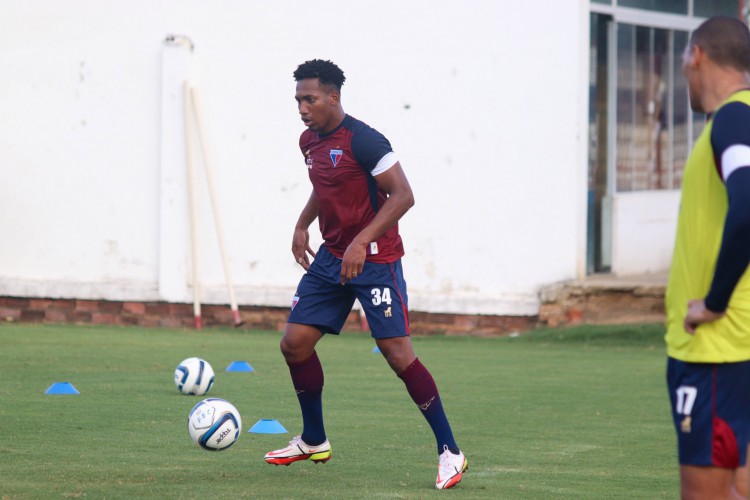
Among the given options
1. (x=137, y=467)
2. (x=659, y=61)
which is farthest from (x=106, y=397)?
(x=659, y=61)

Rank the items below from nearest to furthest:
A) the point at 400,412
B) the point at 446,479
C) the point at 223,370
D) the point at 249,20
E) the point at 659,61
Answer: the point at 446,479 < the point at 400,412 < the point at 223,370 < the point at 249,20 < the point at 659,61

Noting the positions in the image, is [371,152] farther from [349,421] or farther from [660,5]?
[660,5]

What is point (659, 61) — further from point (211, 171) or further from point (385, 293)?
point (385, 293)

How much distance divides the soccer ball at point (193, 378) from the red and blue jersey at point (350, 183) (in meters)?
3.21

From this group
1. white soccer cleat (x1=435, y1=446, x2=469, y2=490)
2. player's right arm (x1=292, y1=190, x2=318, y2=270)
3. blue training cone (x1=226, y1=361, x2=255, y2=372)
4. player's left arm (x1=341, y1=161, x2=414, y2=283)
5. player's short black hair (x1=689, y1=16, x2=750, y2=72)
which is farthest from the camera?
blue training cone (x1=226, y1=361, x2=255, y2=372)

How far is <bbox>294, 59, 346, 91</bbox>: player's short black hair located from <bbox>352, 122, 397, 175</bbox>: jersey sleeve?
0.35m

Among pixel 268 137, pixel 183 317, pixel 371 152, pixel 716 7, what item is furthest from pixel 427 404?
pixel 716 7

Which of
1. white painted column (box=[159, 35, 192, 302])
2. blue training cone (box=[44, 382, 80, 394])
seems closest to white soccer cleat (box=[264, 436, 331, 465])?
blue training cone (box=[44, 382, 80, 394])

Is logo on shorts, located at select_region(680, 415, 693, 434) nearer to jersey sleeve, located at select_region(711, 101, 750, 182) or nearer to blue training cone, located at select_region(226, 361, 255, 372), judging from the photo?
jersey sleeve, located at select_region(711, 101, 750, 182)

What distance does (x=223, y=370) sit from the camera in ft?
39.1

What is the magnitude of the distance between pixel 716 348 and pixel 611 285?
11.7m

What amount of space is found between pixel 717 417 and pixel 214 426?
3.58 meters

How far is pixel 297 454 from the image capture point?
6.87 meters

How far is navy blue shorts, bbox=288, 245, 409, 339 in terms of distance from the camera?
673 centimetres
